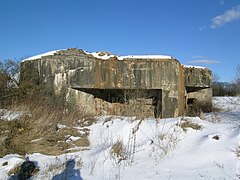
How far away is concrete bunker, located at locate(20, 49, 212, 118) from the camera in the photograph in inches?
338

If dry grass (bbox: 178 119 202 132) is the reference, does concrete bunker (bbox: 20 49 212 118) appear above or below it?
above

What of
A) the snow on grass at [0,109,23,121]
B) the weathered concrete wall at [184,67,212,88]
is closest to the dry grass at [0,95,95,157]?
the snow on grass at [0,109,23,121]

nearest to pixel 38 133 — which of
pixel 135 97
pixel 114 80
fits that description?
pixel 114 80

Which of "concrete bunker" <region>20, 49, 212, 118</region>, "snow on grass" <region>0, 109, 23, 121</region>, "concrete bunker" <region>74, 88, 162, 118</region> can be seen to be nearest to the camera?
"snow on grass" <region>0, 109, 23, 121</region>

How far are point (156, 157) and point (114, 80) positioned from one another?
4683 millimetres

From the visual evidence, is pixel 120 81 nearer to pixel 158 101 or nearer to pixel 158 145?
pixel 158 101

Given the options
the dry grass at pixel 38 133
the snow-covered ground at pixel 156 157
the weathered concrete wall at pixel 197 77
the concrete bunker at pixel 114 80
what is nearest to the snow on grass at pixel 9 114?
the dry grass at pixel 38 133

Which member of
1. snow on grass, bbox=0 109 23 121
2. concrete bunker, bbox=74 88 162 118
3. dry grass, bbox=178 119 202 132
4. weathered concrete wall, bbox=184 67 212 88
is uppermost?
weathered concrete wall, bbox=184 67 212 88

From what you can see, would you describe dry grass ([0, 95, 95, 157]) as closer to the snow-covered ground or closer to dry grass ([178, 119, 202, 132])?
→ the snow-covered ground

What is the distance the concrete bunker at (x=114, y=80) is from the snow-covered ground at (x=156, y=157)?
2999 millimetres

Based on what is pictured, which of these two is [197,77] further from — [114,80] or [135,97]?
[114,80]

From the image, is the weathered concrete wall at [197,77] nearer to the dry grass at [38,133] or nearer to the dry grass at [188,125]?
the dry grass at [38,133]

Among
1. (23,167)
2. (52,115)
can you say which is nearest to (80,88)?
(52,115)

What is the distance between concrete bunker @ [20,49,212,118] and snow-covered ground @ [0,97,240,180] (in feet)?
9.84
